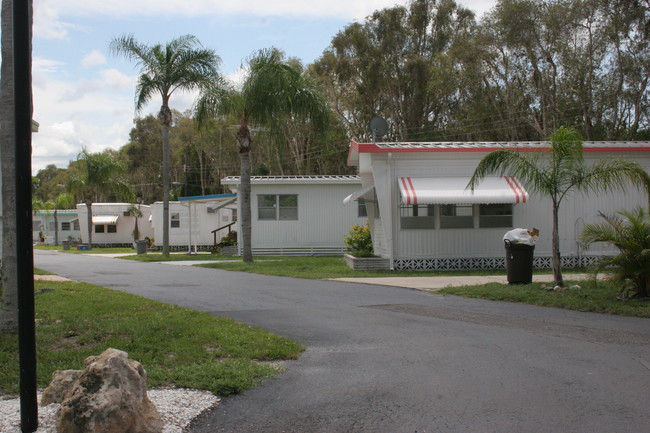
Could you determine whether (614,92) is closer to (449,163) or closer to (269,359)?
(449,163)

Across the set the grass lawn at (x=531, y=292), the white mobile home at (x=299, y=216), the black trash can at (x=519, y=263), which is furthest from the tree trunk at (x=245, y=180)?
the black trash can at (x=519, y=263)

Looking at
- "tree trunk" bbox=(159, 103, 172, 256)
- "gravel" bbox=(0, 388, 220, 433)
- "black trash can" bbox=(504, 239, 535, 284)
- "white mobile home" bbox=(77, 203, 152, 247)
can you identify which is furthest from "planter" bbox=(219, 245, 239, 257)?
Answer: "gravel" bbox=(0, 388, 220, 433)

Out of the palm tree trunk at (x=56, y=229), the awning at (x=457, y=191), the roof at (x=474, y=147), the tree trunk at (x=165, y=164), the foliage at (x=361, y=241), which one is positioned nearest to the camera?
the awning at (x=457, y=191)

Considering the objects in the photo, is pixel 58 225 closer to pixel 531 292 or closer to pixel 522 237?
pixel 522 237

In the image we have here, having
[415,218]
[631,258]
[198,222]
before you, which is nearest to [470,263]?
[415,218]

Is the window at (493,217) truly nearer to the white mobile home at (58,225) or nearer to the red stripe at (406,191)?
the red stripe at (406,191)

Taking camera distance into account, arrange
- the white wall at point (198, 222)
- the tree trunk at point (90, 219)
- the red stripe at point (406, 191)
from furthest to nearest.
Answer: the tree trunk at point (90, 219)
the white wall at point (198, 222)
the red stripe at point (406, 191)

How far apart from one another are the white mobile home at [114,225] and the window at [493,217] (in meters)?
28.2

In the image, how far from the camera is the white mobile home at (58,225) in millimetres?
47625

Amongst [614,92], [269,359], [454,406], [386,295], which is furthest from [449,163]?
[614,92]

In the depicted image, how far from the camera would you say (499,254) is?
18000 millimetres

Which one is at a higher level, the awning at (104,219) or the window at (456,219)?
the awning at (104,219)

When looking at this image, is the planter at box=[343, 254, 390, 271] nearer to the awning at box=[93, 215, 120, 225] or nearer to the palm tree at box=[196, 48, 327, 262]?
the palm tree at box=[196, 48, 327, 262]

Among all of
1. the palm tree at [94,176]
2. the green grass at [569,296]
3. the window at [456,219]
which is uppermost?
the palm tree at [94,176]
